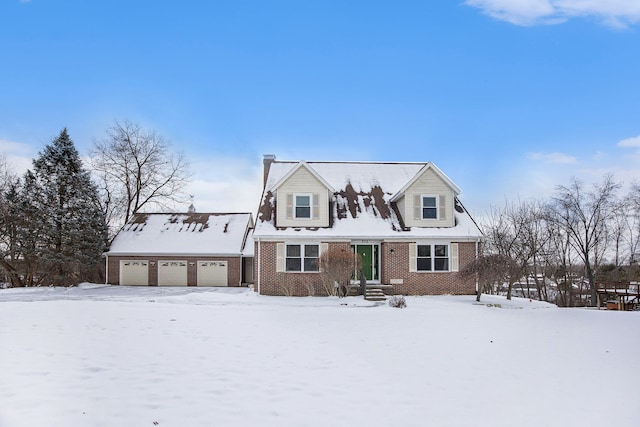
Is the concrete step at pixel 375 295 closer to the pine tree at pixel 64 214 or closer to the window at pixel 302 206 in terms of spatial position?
the window at pixel 302 206

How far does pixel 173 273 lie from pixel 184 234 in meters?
2.91

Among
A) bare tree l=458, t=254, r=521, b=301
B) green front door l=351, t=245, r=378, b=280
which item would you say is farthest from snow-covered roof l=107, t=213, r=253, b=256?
bare tree l=458, t=254, r=521, b=301

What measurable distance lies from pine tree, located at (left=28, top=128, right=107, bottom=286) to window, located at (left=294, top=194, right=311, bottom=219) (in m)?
16.2

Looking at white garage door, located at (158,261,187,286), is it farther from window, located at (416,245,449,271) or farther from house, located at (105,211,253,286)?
window, located at (416,245,449,271)

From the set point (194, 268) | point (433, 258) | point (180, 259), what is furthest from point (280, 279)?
point (180, 259)

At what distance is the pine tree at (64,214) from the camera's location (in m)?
29.7

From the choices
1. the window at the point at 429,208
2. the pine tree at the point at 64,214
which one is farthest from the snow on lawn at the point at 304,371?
the pine tree at the point at 64,214

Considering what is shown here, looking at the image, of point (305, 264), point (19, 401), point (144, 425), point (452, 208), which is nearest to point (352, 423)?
point (144, 425)

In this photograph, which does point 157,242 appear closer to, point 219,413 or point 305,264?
point 305,264

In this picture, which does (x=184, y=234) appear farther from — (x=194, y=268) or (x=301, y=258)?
(x=301, y=258)

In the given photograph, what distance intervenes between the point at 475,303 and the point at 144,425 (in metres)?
16.8

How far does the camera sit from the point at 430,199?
23469mm

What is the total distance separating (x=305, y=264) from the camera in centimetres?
2244

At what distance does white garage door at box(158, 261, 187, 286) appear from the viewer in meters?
30.8
